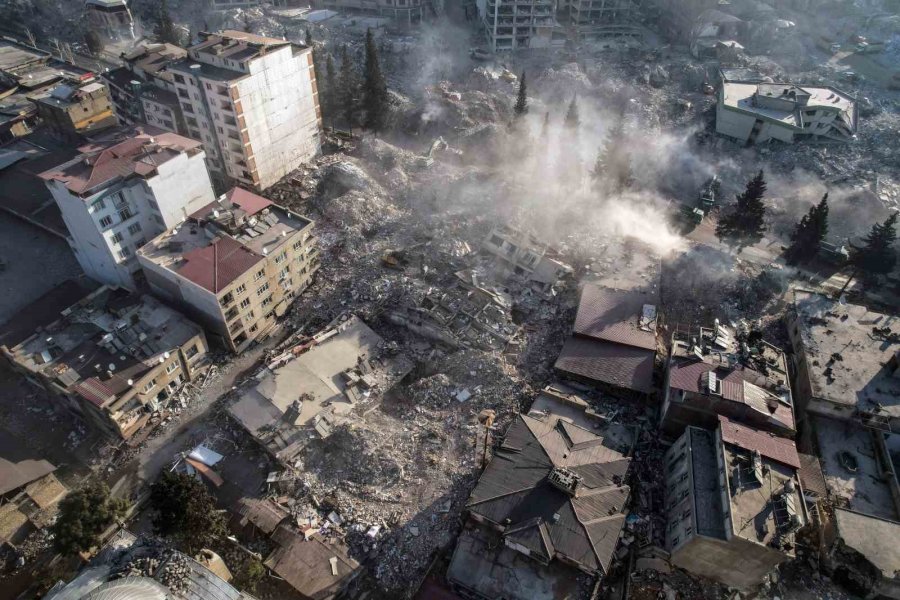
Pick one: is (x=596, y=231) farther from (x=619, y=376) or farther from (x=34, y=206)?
(x=34, y=206)

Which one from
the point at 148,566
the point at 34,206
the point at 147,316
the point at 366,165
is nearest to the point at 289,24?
the point at 366,165

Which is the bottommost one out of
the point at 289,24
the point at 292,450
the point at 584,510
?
the point at 292,450

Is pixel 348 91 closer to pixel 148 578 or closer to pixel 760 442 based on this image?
pixel 148 578

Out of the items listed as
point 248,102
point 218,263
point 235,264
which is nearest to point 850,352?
point 235,264

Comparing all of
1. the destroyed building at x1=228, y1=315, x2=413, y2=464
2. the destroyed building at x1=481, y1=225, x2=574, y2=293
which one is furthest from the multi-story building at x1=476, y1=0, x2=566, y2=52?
the destroyed building at x1=228, y1=315, x2=413, y2=464

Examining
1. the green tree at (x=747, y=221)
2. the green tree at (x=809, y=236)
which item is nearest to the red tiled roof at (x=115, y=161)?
the green tree at (x=747, y=221)

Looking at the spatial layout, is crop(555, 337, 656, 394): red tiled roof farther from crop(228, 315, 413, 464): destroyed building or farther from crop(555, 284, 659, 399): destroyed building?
crop(228, 315, 413, 464): destroyed building
